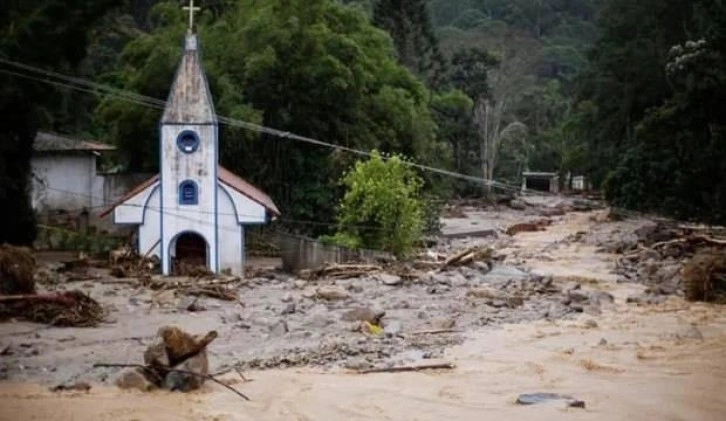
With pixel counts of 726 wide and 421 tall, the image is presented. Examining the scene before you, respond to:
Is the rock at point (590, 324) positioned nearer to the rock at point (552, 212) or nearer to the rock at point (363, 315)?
the rock at point (363, 315)

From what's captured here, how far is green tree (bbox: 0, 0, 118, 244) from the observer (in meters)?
30.7

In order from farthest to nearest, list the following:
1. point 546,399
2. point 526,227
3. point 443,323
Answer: point 526,227, point 443,323, point 546,399

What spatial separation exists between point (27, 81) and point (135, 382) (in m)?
18.7

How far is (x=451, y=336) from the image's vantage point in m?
20.3

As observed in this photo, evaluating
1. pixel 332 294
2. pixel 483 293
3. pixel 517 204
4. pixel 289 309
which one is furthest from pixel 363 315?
pixel 517 204

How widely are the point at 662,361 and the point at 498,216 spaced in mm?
44934

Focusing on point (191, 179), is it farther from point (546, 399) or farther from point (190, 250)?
point (546, 399)

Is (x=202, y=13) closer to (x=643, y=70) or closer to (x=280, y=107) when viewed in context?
(x=280, y=107)

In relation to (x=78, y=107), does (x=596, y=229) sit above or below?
below

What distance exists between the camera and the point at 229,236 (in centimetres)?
3222

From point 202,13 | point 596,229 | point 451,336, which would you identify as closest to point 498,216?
point 596,229

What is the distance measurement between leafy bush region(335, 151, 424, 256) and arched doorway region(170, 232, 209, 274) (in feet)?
15.9

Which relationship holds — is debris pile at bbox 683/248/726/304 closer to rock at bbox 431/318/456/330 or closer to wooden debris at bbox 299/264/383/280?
rock at bbox 431/318/456/330

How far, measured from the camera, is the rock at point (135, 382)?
14.9 metres
